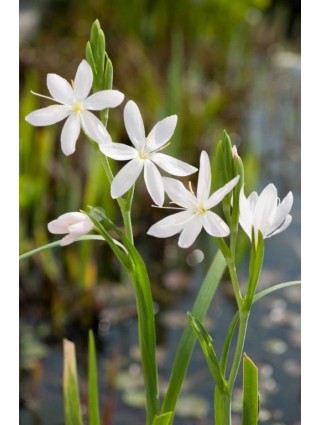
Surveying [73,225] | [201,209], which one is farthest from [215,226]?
[73,225]

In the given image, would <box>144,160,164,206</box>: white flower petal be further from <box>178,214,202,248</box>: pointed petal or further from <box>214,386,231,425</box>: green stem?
<box>214,386,231,425</box>: green stem

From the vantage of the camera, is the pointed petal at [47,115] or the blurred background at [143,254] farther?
the blurred background at [143,254]

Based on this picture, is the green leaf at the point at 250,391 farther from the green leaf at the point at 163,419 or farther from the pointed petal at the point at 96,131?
the pointed petal at the point at 96,131

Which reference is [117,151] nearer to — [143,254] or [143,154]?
[143,154]

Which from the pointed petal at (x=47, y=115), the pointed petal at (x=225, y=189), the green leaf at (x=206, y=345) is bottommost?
the green leaf at (x=206, y=345)

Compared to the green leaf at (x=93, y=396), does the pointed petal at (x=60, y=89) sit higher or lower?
higher

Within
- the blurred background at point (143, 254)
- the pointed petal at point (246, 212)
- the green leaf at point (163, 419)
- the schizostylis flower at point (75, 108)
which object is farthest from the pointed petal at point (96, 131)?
the blurred background at point (143, 254)

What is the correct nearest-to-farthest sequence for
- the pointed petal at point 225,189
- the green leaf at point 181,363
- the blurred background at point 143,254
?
the pointed petal at point 225,189, the green leaf at point 181,363, the blurred background at point 143,254
